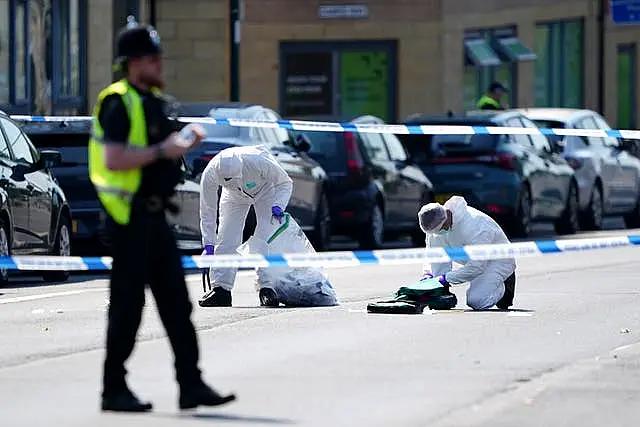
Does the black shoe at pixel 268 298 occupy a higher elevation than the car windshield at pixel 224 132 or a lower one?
lower

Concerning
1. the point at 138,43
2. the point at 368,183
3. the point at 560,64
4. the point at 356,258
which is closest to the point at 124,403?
the point at 138,43

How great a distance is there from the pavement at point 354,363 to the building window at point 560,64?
2938cm

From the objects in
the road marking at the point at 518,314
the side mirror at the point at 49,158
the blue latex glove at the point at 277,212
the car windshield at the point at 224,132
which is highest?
the car windshield at the point at 224,132

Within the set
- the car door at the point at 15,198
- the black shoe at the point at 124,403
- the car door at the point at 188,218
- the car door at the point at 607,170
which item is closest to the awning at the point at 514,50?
the car door at the point at 607,170

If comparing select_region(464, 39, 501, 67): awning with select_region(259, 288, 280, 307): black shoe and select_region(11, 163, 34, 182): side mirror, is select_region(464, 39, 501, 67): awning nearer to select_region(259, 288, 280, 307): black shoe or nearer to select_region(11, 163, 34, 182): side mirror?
select_region(11, 163, 34, 182): side mirror

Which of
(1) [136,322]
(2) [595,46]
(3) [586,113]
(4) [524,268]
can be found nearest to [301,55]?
(2) [595,46]

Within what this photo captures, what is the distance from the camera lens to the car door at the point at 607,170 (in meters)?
28.8

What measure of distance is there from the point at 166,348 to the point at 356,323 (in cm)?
191

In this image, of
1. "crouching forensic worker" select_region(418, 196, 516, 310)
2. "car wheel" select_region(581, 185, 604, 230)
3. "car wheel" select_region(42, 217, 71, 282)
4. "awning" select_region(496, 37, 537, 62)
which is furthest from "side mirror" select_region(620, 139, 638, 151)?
"crouching forensic worker" select_region(418, 196, 516, 310)

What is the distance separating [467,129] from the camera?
58.7 ft

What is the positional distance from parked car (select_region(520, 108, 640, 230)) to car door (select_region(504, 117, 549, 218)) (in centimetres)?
109

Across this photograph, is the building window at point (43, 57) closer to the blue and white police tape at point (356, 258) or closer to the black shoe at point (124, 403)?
the blue and white police tape at point (356, 258)

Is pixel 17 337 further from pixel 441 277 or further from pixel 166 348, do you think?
pixel 441 277

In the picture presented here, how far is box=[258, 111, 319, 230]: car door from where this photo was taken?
21.5m
